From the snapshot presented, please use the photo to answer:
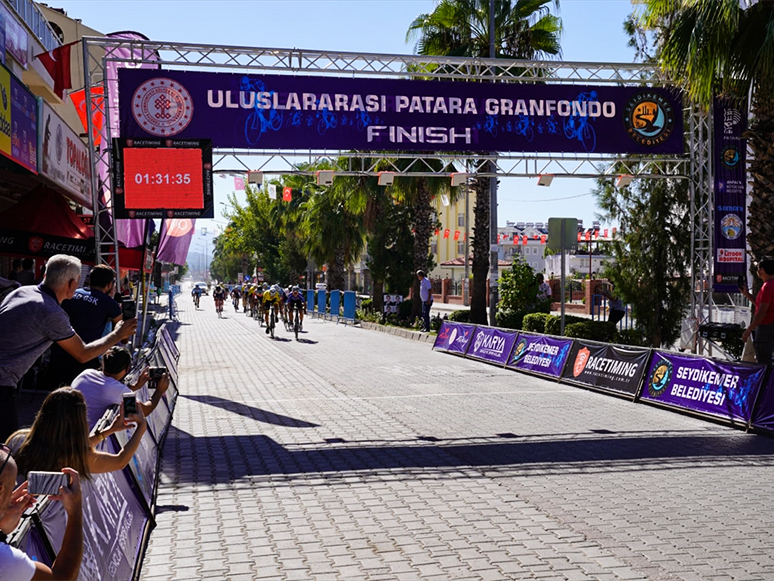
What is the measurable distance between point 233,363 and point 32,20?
9.44m

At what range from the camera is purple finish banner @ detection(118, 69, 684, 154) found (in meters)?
14.8

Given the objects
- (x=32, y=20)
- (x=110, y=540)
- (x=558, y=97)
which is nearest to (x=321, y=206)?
(x=32, y=20)

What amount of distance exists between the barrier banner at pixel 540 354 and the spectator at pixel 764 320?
422cm

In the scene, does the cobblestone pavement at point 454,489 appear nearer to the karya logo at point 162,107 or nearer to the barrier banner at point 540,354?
the barrier banner at point 540,354

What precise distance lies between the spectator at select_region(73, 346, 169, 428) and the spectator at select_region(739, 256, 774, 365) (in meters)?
8.53

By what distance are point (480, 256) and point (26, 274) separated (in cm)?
1454

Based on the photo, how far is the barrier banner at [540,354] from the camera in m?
15.7

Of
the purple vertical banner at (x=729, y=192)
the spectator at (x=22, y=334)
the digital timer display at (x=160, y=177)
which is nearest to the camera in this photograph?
the spectator at (x=22, y=334)

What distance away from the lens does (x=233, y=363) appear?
19391 millimetres

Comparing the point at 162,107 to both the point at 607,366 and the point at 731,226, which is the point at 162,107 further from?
the point at 731,226

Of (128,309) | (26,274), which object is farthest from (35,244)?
(128,309)

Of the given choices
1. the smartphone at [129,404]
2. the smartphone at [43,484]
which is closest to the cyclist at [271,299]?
the smartphone at [129,404]

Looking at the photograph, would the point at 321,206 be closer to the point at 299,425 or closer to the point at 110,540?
the point at 299,425

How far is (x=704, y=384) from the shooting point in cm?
1171
